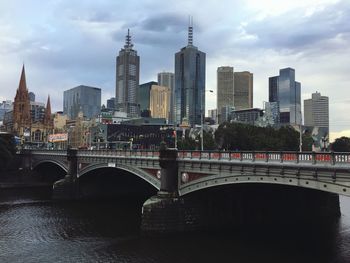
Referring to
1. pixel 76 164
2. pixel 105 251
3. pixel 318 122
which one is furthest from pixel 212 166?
pixel 318 122

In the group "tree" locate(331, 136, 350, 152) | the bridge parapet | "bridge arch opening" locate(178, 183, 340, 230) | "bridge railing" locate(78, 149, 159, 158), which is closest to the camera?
the bridge parapet

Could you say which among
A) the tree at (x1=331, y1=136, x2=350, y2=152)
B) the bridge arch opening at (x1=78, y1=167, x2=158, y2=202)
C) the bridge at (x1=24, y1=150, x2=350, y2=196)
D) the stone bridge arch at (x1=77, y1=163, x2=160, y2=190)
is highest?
the tree at (x1=331, y1=136, x2=350, y2=152)

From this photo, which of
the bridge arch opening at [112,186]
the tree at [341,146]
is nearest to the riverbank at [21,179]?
the bridge arch opening at [112,186]

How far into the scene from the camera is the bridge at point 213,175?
1148 inches

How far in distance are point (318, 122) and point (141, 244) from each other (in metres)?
115

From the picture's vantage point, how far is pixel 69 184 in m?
74.7

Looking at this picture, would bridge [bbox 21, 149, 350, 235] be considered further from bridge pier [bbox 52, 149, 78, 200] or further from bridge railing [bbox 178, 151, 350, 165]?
bridge pier [bbox 52, 149, 78, 200]

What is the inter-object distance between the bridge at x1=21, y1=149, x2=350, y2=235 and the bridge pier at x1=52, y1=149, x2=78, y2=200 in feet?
33.3

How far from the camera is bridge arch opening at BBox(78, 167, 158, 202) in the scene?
75.7 meters

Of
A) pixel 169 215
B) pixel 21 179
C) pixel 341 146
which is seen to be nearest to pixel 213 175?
pixel 169 215

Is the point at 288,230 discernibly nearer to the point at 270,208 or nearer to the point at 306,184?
the point at 270,208

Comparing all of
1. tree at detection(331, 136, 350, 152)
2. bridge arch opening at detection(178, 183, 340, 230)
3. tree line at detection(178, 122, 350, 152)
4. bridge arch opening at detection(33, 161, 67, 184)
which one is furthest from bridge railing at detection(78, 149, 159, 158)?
tree at detection(331, 136, 350, 152)

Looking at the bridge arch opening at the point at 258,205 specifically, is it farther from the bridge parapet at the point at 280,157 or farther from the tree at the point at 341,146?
the tree at the point at 341,146

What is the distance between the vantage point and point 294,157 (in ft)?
103
